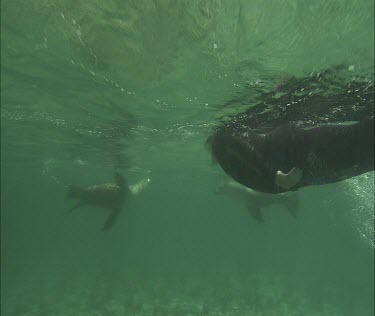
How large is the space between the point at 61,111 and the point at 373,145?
1623cm

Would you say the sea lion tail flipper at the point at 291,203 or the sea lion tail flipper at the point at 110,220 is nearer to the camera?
the sea lion tail flipper at the point at 110,220

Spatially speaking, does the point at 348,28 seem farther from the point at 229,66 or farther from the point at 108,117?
the point at 108,117

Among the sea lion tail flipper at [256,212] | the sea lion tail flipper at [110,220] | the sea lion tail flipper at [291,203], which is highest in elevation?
the sea lion tail flipper at [291,203]

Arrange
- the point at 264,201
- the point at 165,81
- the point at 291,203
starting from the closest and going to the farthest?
the point at 165,81 < the point at 264,201 < the point at 291,203

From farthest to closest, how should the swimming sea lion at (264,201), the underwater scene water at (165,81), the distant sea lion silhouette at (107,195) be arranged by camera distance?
the swimming sea lion at (264,201) < the distant sea lion silhouette at (107,195) < the underwater scene water at (165,81)

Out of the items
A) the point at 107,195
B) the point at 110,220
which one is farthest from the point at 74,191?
the point at 110,220

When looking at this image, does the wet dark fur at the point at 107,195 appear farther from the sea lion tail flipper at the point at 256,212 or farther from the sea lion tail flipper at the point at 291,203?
the sea lion tail flipper at the point at 291,203

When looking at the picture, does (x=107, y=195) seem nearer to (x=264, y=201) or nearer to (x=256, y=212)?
(x=256, y=212)

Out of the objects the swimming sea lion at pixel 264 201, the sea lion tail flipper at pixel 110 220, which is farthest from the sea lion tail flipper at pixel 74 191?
the swimming sea lion at pixel 264 201

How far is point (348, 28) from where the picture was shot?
25.0 ft

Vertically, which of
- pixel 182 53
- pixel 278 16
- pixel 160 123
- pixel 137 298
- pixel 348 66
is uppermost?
pixel 160 123

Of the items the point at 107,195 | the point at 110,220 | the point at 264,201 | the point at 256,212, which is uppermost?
the point at 107,195

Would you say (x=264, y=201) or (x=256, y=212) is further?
(x=256, y=212)

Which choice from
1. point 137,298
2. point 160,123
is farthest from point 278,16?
point 137,298
